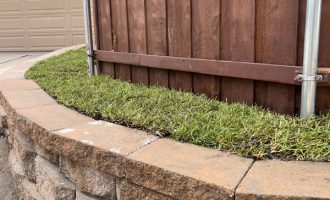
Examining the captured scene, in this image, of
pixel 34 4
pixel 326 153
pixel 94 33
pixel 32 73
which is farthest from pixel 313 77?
pixel 34 4

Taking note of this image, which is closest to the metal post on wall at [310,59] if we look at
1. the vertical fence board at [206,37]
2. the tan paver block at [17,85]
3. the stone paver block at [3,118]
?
the vertical fence board at [206,37]

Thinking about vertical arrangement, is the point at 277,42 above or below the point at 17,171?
above

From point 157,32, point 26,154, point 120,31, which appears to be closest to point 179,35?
point 157,32

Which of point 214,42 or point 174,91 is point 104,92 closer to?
point 174,91

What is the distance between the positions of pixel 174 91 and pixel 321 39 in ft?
3.22

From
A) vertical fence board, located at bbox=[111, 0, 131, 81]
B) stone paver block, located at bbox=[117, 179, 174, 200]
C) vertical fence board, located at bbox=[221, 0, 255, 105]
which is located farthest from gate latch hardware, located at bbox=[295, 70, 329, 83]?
vertical fence board, located at bbox=[111, 0, 131, 81]

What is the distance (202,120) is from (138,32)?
1140 mm

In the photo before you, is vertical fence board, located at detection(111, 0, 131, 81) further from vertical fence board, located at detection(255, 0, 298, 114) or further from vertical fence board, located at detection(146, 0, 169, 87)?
vertical fence board, located at detection(255, 0, 298, 114)

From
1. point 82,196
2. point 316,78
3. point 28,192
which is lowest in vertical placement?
point 28,192

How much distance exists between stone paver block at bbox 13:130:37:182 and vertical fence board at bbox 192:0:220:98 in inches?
41.8

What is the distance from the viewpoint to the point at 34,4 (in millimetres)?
8805

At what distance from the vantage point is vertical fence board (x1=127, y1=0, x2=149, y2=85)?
275 cm

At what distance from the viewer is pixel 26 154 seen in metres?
2.30

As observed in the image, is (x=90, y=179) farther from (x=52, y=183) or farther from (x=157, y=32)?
(x=157, y=32)
